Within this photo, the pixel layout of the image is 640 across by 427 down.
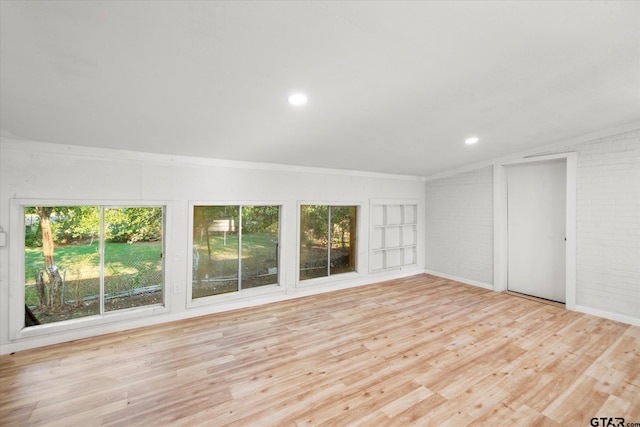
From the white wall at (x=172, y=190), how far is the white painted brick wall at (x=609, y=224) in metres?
3.37

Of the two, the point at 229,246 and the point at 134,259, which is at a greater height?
the point at 229,246

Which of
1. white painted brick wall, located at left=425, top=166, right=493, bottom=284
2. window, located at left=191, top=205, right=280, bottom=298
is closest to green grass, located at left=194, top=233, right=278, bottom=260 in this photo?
window, located at left=191, top=205, right=280, bottom=298

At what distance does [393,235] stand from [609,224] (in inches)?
139

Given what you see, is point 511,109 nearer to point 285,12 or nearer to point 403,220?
point 285,12

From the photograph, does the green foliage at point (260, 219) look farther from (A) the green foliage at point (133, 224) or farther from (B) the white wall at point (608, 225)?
(B) the white wall at point (608, 225)

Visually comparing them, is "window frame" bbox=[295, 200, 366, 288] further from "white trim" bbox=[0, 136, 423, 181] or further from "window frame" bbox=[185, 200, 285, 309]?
"white trim" bbox=[0, 136, 423, 181]

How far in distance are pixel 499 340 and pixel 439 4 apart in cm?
370

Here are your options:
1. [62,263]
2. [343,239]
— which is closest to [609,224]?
[343,239]

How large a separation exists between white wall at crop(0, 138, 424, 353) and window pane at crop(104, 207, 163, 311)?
0.29m

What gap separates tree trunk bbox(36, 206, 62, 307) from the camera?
3545 mm

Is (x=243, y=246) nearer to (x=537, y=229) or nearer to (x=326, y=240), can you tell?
(x=326, y=240)

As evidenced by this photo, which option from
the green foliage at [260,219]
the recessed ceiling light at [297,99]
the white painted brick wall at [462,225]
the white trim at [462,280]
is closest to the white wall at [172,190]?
the green foliage at [260,219]

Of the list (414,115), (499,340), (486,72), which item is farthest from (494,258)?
(486,72)

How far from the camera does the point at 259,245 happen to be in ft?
16.4
